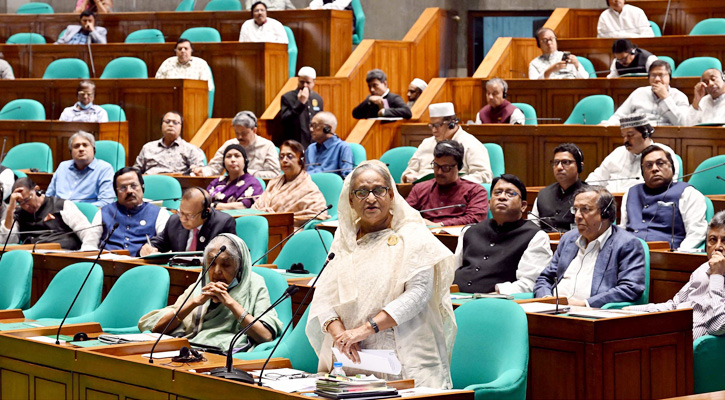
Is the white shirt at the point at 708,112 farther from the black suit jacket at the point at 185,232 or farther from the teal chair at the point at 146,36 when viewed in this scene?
the teal chair at the point at 146,36

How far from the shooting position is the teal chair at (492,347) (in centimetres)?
299

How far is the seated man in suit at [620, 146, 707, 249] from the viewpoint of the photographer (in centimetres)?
476

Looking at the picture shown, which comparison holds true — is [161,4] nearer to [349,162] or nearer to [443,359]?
[349,162]

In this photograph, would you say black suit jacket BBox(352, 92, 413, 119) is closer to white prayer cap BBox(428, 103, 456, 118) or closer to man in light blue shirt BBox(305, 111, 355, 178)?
man in light blue shirt BBox(305, 111, 355, 178)

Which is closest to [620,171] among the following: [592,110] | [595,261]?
[592,110]

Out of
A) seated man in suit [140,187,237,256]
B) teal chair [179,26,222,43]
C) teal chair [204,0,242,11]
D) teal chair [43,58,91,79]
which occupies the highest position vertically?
teal chair [204,0,242,11]

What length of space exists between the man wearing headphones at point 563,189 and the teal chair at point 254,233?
49.6 inches

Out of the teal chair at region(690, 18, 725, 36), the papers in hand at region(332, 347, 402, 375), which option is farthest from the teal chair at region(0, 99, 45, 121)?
the papers in hand at region(332, 347, 402, 375)

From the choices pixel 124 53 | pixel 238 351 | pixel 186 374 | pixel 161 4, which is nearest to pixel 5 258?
pixel 238 351

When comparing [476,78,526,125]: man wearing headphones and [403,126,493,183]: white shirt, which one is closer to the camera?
[403,126,493,183]: white shirt

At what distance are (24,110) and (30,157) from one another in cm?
90

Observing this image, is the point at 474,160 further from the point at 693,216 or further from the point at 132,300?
the point at 132,300

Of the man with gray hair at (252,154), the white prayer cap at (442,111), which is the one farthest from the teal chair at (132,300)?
the man with gray hair at (252,154)

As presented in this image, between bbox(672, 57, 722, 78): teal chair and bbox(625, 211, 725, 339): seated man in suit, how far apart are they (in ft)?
13.3
